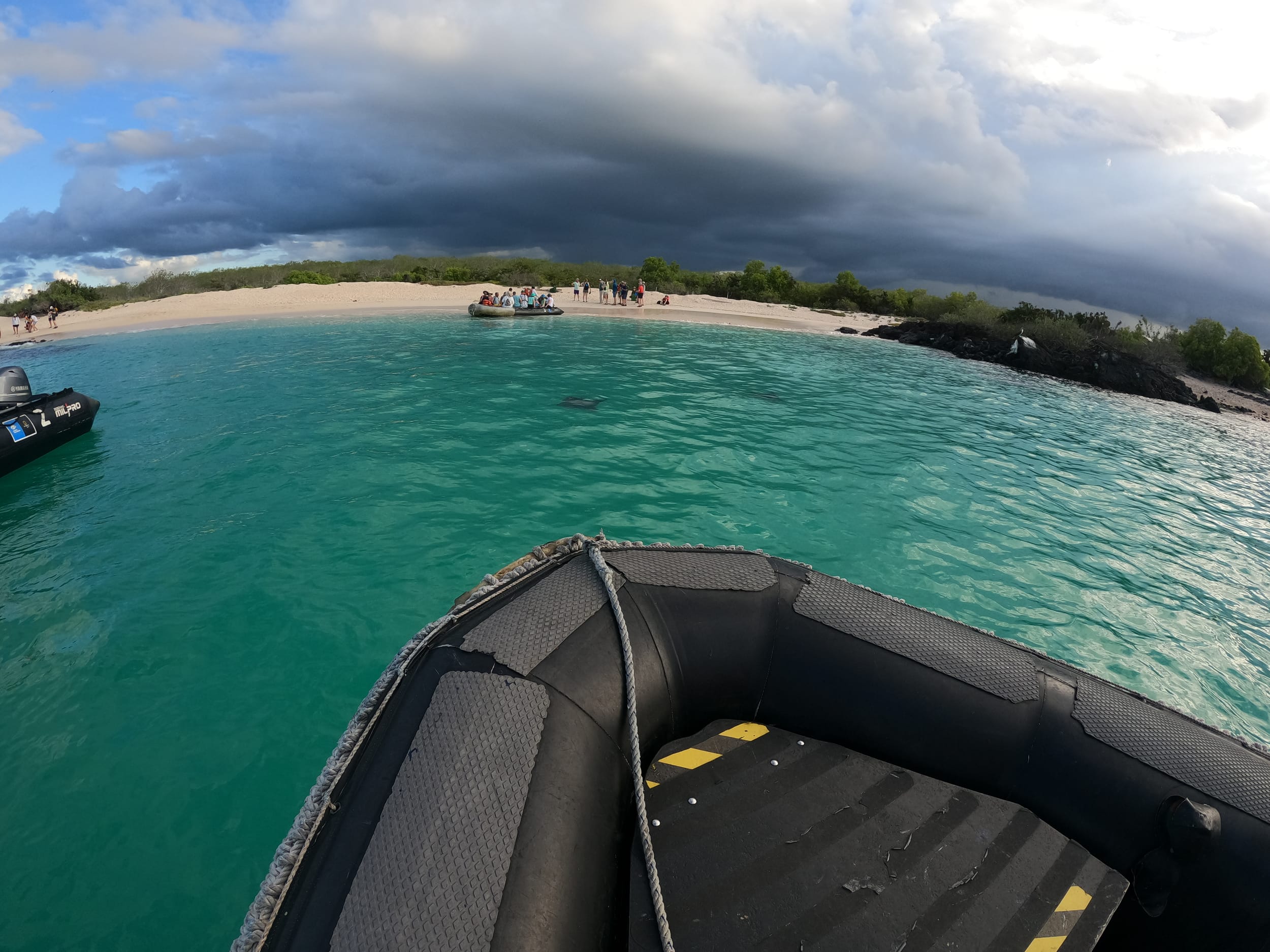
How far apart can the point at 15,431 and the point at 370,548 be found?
222 inches

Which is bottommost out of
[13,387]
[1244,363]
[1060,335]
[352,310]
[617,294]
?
[1244,363]

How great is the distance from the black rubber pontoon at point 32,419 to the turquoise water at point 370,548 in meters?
0.33

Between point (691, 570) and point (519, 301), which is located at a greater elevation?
point (519, 301)

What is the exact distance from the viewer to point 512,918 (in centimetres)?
124

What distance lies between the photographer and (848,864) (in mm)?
1866

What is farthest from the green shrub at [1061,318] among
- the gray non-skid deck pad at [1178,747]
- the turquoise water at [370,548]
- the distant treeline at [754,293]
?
the gray non-skid deck pad at [1178,747]

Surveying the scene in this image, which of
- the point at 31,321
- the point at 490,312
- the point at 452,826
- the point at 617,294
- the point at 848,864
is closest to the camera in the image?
the point at 452,826

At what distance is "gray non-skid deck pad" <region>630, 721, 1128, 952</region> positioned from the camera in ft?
5.51

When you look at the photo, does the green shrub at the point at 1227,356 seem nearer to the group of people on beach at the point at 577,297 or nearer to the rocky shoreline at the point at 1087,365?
the rocky shoreline at the point at 1087,365

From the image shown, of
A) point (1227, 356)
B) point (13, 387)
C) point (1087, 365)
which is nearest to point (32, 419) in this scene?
A: point (13, 387)

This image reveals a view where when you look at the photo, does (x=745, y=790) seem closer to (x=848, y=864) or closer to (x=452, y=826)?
(x=848, y=864)

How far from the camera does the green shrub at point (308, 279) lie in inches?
1465

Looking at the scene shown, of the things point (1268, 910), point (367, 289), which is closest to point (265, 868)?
point (1268, 910)

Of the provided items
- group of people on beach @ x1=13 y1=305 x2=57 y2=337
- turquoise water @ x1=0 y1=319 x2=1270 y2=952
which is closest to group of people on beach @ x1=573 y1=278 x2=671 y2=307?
turquoise water @ x1=0 y1=319 x2=1270 y2=952
